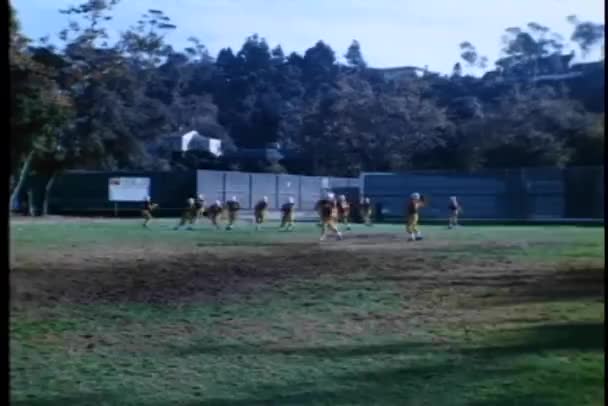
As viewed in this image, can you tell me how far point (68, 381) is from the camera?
216 inches

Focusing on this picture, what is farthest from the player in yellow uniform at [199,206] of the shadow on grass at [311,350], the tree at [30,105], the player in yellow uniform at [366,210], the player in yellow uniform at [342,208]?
the shadow on grass at [311,350]

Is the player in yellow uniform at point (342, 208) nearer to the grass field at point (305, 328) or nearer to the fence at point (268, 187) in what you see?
the fence at point (268, 187)

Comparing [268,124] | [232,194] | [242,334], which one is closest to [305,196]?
[232,194]

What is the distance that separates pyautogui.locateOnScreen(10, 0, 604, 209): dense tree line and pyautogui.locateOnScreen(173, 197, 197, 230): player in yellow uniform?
4096mm

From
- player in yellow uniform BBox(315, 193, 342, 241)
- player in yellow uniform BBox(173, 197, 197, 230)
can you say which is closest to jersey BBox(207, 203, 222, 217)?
player in yellow uniform BBox(173, 197, 197, 230)

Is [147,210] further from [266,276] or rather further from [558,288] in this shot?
[558,288]

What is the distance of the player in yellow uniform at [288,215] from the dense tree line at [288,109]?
5.98 ft

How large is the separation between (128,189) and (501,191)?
9.65 metres

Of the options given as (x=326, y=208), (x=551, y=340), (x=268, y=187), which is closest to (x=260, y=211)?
(x=268, y=187)

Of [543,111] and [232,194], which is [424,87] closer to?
[543,111]

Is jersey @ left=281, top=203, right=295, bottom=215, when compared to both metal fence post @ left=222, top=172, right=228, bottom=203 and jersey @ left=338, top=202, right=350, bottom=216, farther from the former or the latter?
metal fence post @ left=222, top=172, right=228, bottom=203

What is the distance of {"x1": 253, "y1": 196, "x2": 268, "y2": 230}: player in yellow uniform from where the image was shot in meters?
24.4

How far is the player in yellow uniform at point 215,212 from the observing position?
2531 centimetres

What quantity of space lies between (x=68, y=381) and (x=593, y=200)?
735 inches
